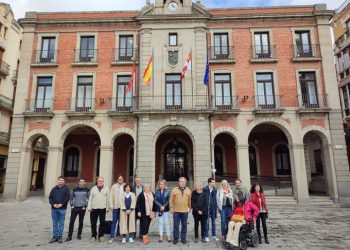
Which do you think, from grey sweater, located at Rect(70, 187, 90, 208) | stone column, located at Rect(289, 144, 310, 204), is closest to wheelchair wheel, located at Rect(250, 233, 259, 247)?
grey sweater, located at Rect(70, 187, 90, 208)

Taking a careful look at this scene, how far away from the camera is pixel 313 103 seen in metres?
18.8

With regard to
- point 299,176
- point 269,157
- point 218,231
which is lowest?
point 218,231

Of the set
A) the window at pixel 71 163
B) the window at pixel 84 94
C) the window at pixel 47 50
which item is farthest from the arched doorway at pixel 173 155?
the window at pixel 47 50

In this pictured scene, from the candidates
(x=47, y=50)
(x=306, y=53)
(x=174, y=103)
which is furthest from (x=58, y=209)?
(x=306, y=53)

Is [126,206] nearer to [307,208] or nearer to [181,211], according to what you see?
[181,211]

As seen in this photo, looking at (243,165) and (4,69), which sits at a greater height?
(4,69)

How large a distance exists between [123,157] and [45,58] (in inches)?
361

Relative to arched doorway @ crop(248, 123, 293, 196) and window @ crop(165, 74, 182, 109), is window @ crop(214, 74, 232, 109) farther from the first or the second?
arched doorway @ crop(248, 123, 293, 196)

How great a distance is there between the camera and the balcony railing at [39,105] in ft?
62.3

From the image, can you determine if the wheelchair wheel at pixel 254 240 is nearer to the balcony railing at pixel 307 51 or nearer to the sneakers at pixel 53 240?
the sneakers at pixel 53 240

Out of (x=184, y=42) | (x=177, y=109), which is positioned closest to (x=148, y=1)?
(x=184, y=42)

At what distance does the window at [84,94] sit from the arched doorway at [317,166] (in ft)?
50.6

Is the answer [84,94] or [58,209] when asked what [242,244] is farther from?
[84,94]

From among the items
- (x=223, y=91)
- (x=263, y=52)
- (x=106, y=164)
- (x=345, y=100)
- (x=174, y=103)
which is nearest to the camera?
(x=106, y=164)
